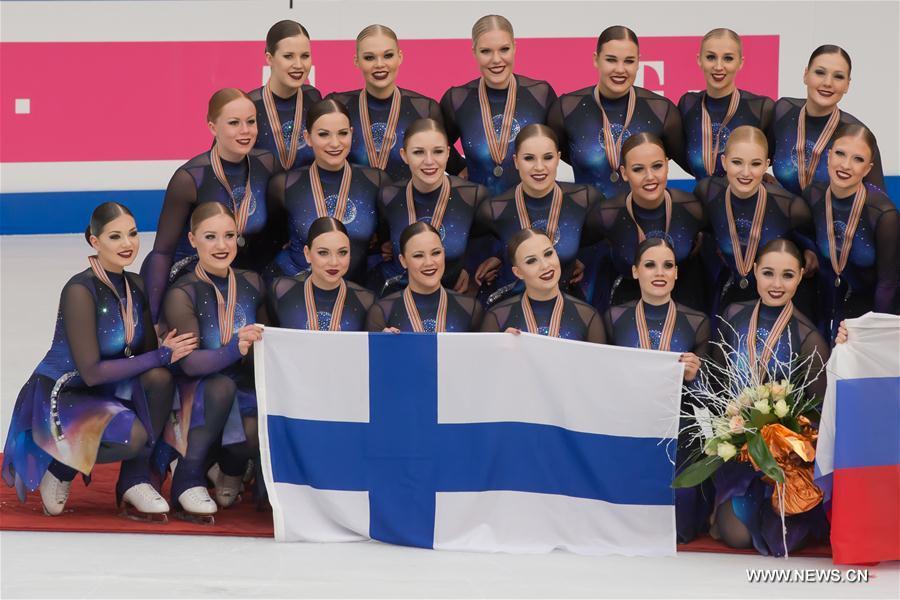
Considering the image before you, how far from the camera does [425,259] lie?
4.97 meters

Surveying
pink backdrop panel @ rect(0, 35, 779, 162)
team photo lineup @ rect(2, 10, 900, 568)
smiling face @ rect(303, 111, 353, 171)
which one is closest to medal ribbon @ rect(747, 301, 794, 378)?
team photo lineup @ rect(2, 10, 900, 568)

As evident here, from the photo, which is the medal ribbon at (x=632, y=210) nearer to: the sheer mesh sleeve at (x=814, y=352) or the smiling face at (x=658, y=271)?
the smiling face at (x=658, y=271)

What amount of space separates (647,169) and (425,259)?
3.08 feet

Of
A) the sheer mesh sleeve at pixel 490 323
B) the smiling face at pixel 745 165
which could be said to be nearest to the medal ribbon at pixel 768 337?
the smiling face at pixel 745 165

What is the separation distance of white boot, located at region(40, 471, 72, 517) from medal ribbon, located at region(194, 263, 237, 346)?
30.2 inches

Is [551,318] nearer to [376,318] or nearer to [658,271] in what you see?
[658,271]

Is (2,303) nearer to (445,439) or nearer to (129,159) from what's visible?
(129,159)

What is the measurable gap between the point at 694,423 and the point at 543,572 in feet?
2.46

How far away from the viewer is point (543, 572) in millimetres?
4539

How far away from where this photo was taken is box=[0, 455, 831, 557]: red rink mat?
190 inches

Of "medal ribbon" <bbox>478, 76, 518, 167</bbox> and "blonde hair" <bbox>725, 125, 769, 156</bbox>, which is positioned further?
"medal ribbon" <bbox>478, 76, 518, 167</bbox>

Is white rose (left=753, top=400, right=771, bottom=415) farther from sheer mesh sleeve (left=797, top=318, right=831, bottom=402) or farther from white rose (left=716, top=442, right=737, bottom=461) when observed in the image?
sheer mesh sleeve (left=797, top=318, right=831, bottom=402)

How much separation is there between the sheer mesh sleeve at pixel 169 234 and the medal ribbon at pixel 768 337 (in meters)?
2.11

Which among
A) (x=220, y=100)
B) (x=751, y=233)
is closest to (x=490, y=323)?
(x=751, y=233)
